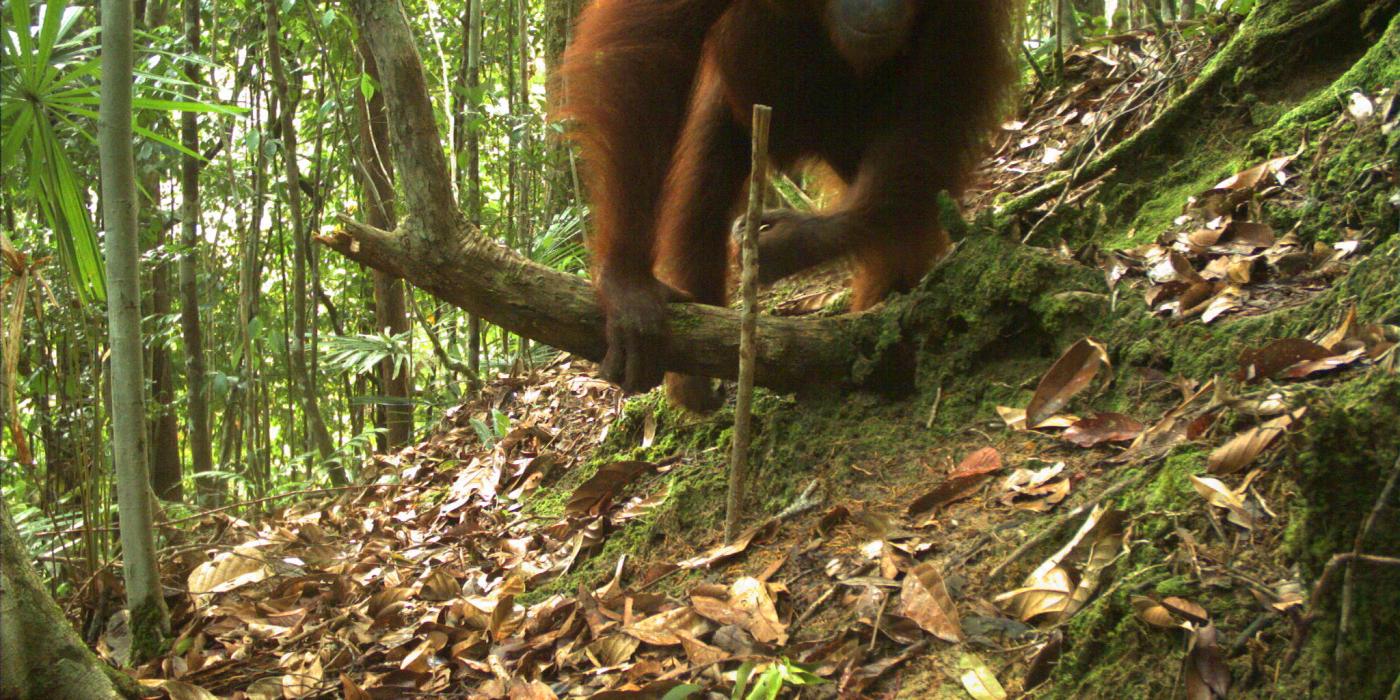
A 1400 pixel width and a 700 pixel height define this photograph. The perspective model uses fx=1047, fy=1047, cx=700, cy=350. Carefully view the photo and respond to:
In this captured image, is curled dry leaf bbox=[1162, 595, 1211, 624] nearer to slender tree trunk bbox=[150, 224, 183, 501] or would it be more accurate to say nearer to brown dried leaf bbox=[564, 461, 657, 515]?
brown dried leaf bbox=[564, 461, 657, 515]

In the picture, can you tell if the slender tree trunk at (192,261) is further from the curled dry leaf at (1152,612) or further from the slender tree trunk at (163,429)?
the curled dry leaf at (1152,612)

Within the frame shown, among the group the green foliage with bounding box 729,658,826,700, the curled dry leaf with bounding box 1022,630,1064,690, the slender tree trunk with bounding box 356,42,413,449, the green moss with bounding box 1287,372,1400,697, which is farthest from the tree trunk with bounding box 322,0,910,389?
the slender tree trunk with bounding box 356,42,413,449

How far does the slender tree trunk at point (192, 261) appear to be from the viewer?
202 inches

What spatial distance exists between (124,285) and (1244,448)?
1933mm

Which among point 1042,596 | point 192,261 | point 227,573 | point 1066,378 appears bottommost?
point 227,573

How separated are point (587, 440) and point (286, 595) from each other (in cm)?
116

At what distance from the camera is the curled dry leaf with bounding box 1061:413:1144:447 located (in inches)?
80.9

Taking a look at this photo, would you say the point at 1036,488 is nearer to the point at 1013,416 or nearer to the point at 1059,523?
the point at 1059,523

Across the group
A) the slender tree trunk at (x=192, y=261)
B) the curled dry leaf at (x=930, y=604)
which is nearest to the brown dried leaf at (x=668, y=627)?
the curled dry leaf at (x=930, y=604)

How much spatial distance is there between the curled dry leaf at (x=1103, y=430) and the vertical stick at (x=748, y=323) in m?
0.67

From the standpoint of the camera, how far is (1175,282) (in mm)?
2377

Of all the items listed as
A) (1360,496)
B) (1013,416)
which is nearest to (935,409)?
(1013,416)

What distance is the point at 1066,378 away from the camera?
2.29 m

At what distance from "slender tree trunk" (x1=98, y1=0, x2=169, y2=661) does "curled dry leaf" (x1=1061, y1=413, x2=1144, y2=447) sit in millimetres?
1810
